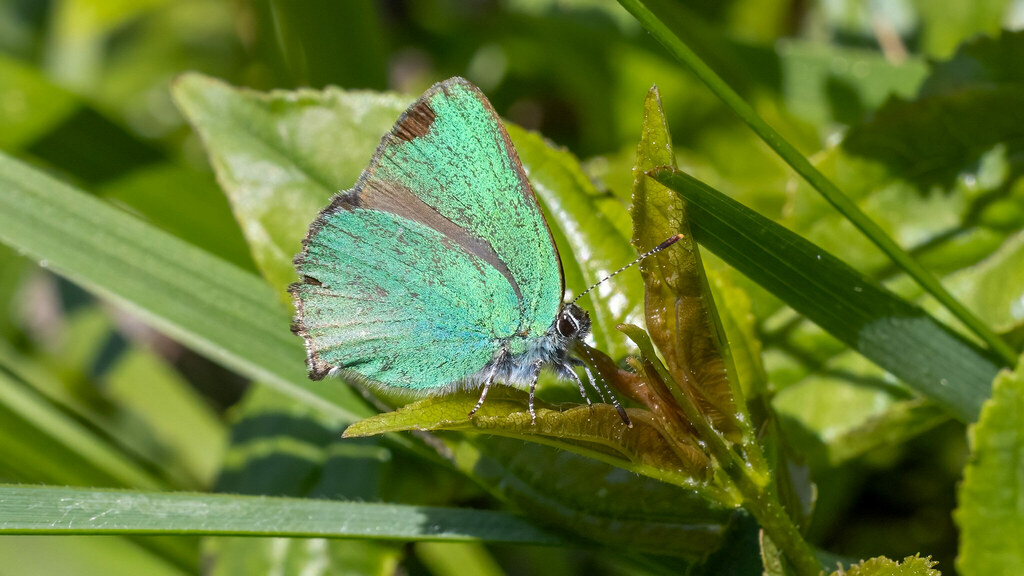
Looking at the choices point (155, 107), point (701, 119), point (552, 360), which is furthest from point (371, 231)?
point (155, 107)

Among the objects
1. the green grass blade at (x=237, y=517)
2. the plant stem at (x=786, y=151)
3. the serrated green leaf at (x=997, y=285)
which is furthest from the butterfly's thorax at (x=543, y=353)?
the serrated green leaf at (x=997, y=285)

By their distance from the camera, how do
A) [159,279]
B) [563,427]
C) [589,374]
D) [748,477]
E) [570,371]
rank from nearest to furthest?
[563,427], [748,477], [589,374], [570,371], [159,279]

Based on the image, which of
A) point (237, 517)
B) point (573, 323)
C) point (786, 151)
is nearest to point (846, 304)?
point (786, 151)

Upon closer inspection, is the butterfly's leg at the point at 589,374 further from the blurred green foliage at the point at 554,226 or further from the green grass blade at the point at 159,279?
the green grass blade at the point at 159,279

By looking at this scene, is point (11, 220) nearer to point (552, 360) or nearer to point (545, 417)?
point (552, 360)

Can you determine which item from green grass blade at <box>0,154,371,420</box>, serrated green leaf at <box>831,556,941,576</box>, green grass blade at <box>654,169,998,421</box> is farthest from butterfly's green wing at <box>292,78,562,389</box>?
serrated green leaf at <box>831,556,941,576</box>

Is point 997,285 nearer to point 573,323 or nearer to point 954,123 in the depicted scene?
point 954,123

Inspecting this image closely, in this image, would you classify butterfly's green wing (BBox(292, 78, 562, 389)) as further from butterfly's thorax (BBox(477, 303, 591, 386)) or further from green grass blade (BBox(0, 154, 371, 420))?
green grass blade (BBox(0, 154, 371, 420))
